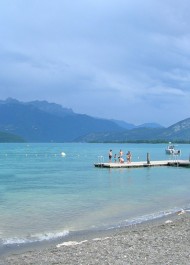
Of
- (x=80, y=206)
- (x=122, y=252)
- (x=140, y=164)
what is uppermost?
(x=140, y=164)

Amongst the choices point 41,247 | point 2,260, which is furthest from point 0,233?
point 2,260

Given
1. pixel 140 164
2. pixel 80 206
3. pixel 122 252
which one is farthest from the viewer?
pixel 140 164

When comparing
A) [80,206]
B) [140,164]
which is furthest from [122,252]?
[140,164]

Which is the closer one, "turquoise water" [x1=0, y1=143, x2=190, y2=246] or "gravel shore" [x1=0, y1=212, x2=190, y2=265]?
"gravel shore" [x1=0, y1=212, x2=190, y2=265]

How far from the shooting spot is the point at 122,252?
1304 centimetres

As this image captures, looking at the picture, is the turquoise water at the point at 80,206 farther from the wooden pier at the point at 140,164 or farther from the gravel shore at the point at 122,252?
the wooden pier at the point at 140,164

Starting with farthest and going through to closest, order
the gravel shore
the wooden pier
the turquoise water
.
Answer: the wooden pier → the turquoise water → the gravel shore

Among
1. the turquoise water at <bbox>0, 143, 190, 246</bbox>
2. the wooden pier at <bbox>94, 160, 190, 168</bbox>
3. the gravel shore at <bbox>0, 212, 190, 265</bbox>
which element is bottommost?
the turquoise water at <bbox>0, 143, 190, 246</bbox>

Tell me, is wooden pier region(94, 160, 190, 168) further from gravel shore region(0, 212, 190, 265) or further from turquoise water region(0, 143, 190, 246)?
gravel shore region(0, 212, 190, 265)

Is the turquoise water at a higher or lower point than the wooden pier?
lower

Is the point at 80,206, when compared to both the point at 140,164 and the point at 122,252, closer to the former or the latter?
the point at 122,252

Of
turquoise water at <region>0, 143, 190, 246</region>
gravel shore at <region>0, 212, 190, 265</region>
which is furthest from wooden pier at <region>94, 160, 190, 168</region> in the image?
gravel shore at <region>0, 212, 190, 265</region>

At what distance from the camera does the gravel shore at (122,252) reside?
12.1m

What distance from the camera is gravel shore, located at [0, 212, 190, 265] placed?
12.1m
